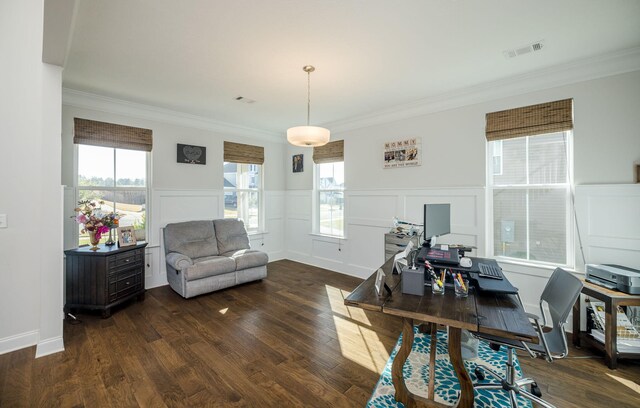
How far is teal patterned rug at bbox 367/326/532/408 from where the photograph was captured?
183cm

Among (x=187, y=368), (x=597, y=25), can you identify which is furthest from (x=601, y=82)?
(x=187, y=368)

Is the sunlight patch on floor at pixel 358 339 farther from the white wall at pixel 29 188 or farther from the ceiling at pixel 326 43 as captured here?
the ceiling at pixel 326 43

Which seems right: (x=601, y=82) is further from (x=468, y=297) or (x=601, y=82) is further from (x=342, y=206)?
(x=342, y=206)

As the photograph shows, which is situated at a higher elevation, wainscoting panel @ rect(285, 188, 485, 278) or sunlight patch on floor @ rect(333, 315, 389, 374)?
wainscoting panel @ rect(285, 188, 485, 278)

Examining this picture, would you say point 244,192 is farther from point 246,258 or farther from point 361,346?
point 361,346

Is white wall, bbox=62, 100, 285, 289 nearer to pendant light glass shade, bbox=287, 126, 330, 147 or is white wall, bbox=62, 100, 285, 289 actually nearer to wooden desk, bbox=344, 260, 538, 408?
pendant light glass shade, bbox=287, 126, 330, 147

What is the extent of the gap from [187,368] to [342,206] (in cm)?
340

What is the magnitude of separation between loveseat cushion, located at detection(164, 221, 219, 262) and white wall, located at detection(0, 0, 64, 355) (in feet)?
5.00

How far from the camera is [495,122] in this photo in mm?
3242

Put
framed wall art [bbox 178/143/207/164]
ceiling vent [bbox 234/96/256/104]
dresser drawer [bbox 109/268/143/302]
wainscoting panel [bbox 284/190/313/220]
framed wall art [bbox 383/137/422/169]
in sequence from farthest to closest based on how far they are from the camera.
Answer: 1. wainscoting panel [bbox 284/190/313/220]
2. framed wall art [bbox 178/143/207/164]
3. framed wall art [bbox 383/137/422/169]
4. ceiling vent [bbox 234/96/256/104]
5. dresser drawer [bbox 109/268/143/302]

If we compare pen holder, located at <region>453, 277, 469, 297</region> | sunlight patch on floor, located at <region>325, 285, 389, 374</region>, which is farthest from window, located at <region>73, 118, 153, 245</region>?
pen holder, located at <region>453, 277, 469, 297</region>

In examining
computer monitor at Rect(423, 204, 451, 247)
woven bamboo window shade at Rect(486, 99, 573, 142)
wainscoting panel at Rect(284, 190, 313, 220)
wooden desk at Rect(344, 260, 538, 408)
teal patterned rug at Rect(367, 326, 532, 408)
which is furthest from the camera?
wainscoting panel at Rect(284, 190, 313, 220)

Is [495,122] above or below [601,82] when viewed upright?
below

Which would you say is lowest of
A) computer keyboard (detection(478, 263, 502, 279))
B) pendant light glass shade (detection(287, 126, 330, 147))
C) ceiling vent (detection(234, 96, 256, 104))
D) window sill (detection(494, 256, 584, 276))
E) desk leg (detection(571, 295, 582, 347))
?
desk leg (detection(571, 295, 582, 347))
